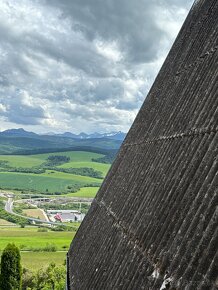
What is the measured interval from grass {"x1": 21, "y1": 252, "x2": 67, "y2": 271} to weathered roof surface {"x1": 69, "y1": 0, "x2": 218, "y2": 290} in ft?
184

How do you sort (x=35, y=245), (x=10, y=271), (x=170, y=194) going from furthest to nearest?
(x=35, y=245) < (x=10, y=271) < (x=170, y=194)

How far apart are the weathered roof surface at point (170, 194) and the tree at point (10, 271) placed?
70.7ft

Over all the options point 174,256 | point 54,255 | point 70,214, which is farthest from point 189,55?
point 70,214

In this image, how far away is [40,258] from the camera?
6919 cm

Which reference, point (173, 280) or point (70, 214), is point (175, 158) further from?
point (70, 214)

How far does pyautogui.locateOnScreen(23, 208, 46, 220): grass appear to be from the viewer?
146613 mm

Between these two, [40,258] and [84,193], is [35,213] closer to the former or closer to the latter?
[84,193]

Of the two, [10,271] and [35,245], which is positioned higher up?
[10,271]

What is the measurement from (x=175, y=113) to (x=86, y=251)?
3135 mm

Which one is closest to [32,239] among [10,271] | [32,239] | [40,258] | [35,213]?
[32,239]

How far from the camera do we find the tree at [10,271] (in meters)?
29.8

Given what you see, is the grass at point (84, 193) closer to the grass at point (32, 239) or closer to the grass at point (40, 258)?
the grass at point (32, 239)

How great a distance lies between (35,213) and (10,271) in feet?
410

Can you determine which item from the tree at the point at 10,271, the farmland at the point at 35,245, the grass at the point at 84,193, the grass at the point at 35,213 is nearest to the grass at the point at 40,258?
the farmland at the point at 35,245
